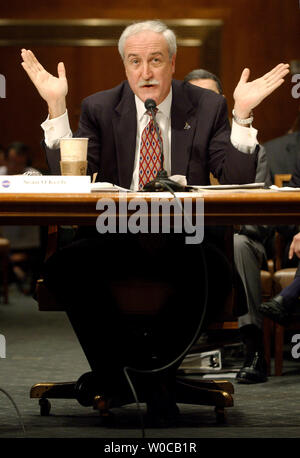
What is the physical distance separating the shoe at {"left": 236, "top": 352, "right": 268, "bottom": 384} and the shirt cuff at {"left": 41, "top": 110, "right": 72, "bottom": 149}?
1432mm

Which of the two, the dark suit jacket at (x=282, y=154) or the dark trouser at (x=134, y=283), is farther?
the dark suit jacket at (x=282, y=154)

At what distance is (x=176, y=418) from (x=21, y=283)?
16.2 feet

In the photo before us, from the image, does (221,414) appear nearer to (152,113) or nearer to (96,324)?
(96,324)

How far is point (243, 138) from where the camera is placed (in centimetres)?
258

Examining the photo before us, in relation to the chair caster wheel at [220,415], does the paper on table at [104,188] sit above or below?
above

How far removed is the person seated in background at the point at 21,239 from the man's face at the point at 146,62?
4.53 meters

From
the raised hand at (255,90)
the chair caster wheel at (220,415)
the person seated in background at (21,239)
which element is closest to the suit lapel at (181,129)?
the raised hand at (255,90)

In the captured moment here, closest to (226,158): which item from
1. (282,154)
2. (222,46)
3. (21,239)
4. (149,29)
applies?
(149,29)

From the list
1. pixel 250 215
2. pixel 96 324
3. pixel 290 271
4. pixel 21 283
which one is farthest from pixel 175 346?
pixel 21 283

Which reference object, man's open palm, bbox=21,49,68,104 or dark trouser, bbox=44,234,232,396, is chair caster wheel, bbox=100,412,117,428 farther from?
man's open palm, bbox=21,49,68,104

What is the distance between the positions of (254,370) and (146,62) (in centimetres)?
141

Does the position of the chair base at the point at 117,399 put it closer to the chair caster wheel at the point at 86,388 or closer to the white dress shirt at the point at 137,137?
the chair caster wheel at the point at 86,388

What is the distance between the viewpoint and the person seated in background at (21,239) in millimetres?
7445

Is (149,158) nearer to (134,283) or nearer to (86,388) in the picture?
(134,283)
